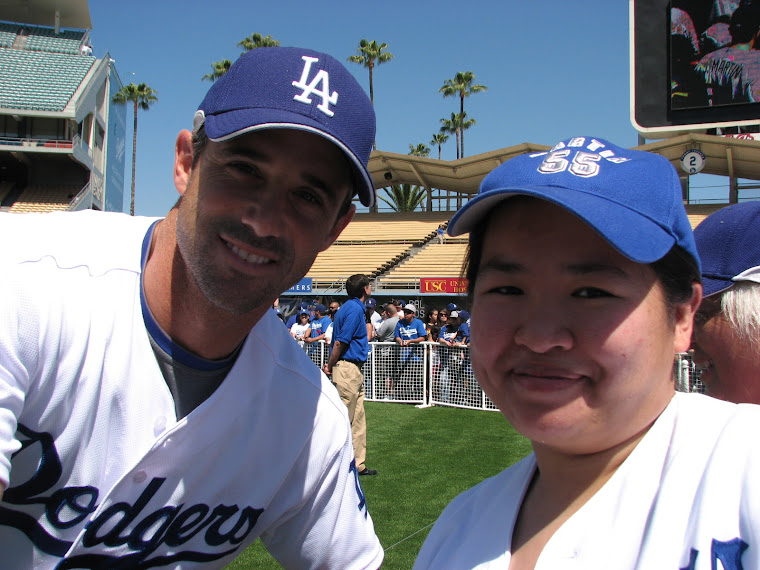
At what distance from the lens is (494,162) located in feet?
80.0

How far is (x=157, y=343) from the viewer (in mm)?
1625

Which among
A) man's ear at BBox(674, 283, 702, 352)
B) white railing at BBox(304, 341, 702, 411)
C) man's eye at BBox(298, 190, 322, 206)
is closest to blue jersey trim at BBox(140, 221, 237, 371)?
man's eye at BBox(298, 190, 322, 206)

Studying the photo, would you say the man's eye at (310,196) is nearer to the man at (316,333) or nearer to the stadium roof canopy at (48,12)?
the man at (316,333)

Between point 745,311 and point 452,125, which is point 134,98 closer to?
point 452,125

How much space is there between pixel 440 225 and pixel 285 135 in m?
28.7

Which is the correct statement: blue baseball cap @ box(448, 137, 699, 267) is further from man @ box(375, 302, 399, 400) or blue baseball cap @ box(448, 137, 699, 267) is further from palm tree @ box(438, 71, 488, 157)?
palm tree @ box(438, 71, 488, 157)

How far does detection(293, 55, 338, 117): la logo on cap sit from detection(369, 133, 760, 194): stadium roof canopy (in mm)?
17415

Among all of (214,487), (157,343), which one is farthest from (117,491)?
(157,343)

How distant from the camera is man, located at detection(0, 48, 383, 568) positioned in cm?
144

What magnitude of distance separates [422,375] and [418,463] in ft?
14.3

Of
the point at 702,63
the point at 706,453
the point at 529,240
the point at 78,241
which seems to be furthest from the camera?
the point at 702,63

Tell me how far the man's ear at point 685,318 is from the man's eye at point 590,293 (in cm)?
17

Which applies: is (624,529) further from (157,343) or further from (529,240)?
(157,343)

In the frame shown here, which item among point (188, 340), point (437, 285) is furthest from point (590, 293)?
point (437, 285)
